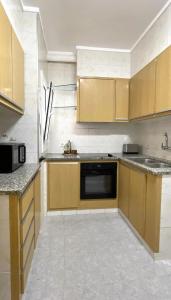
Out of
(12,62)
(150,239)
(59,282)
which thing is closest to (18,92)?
(12,62)

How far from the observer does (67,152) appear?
333cm

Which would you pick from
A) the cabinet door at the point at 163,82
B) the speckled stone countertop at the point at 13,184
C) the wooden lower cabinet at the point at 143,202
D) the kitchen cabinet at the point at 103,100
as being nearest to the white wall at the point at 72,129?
the kitchen cabinet at the point at 103,100

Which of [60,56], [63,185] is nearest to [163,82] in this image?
A: [63,185]

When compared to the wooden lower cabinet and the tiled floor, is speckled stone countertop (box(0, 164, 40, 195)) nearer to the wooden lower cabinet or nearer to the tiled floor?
the tiled floor

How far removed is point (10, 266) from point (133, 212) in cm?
152

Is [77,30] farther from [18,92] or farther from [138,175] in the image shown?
[138,175]

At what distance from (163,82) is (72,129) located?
1.79 meters

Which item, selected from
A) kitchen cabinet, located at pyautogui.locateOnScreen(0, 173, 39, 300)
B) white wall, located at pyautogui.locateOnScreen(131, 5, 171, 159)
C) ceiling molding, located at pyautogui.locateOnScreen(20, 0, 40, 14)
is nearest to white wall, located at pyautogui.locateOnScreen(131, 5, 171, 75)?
white wall, located at pyautogui.locateOnScreen(131, 5, 171, 159)

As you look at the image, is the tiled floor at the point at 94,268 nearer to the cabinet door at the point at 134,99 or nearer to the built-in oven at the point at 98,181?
the built-in oven at the point at 98,181

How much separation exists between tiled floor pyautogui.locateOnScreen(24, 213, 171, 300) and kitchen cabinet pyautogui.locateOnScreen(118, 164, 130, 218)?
0.27 metres

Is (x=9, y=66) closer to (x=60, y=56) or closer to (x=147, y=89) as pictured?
(x=147, y=89)

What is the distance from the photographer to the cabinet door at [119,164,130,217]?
262cm

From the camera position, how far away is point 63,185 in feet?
9.54

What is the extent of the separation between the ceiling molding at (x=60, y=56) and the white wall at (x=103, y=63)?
263mm
